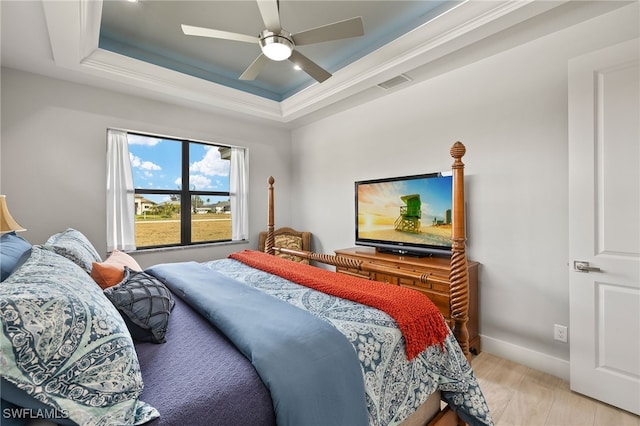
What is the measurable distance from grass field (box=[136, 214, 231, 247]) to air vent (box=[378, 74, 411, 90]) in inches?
109

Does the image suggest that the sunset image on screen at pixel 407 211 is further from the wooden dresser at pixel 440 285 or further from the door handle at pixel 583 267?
the door handle at pixel 583 267

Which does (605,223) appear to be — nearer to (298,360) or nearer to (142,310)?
(298,360)

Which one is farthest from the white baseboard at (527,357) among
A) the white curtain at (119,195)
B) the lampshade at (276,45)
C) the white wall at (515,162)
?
the white curtain at (119,195)

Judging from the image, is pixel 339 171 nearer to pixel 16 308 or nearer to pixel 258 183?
pixel 258 183

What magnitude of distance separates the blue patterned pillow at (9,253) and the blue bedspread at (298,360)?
0.81 metres

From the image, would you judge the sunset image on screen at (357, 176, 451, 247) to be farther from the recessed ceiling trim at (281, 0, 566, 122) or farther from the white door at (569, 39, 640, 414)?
the recessed ceiling trim at (281, 0, 566, 122)

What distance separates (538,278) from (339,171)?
2.54m

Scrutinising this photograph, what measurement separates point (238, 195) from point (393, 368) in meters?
3.49

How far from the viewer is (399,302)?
4.54 ft

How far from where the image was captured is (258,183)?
4.46 m

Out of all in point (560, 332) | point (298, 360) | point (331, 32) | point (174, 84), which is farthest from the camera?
point (174, 84)

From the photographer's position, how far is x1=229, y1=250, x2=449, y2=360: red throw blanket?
127cm

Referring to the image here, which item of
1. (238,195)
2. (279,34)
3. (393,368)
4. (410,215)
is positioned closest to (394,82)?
(410,215)

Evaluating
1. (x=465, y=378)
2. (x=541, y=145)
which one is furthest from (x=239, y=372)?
(x=541, y=145)
